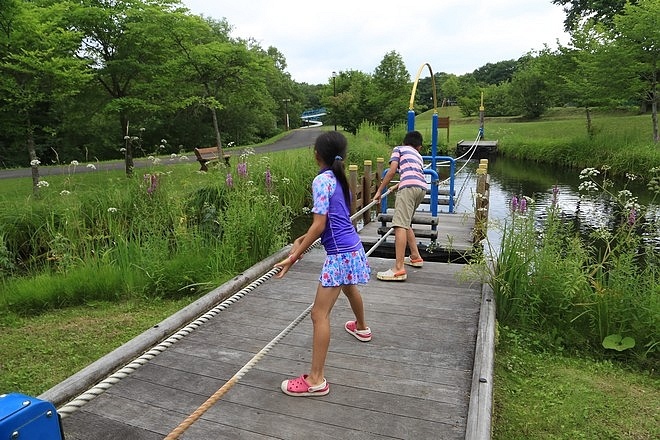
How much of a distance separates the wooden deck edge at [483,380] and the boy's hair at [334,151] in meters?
1.39

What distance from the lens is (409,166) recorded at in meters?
5.01

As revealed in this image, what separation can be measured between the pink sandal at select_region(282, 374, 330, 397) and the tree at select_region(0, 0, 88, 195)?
7.71 m

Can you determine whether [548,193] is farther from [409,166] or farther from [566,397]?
[566,397]

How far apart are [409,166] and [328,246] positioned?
2426 millimetres

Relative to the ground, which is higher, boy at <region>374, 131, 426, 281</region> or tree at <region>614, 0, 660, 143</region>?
tree at <region>614, 0, 660, 143</region>

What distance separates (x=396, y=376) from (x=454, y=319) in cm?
108

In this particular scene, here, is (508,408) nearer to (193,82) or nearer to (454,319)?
(454,319)

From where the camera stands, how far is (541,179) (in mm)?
17281

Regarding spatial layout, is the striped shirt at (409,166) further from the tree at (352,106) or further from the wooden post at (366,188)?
the tree at (352,106)

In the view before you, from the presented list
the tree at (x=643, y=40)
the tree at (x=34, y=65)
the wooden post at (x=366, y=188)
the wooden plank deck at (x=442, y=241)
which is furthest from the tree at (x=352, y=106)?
the wooden plank deck at (x=442, y=241)

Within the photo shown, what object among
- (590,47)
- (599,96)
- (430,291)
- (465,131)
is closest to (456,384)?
(430,291)

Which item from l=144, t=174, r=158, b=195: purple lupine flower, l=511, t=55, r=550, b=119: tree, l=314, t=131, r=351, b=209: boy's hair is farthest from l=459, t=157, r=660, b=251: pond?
l=511, t=55, r=550, b=119: tree

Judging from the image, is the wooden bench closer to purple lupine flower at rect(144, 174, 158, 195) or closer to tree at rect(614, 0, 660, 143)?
purple lupine flower at rect(144, 174, 158, 195)

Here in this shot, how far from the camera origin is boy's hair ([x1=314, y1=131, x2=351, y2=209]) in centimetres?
273
